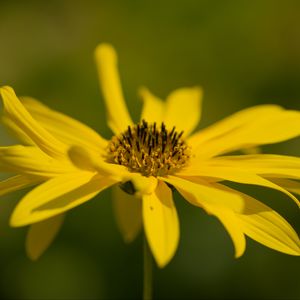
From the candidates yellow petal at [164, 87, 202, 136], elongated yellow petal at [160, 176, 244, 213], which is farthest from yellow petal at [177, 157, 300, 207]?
yellow petal at [164, 87, 202, 136]

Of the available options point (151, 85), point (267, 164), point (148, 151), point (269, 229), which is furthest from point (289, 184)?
point (151, 85)

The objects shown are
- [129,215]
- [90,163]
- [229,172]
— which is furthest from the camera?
[129,215]

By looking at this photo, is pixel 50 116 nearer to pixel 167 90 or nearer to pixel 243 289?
pixel 243 289

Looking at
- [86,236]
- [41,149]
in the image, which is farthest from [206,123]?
[41,149]

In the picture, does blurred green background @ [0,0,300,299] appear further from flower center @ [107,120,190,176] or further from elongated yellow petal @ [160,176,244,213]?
elongated yellow petal @ [160,176,244,213]

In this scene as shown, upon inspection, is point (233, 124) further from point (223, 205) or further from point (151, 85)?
point (151, 85)

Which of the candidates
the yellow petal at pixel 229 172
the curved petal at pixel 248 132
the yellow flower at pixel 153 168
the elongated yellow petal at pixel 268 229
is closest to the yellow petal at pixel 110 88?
the yellow flower at pixel 153 168
